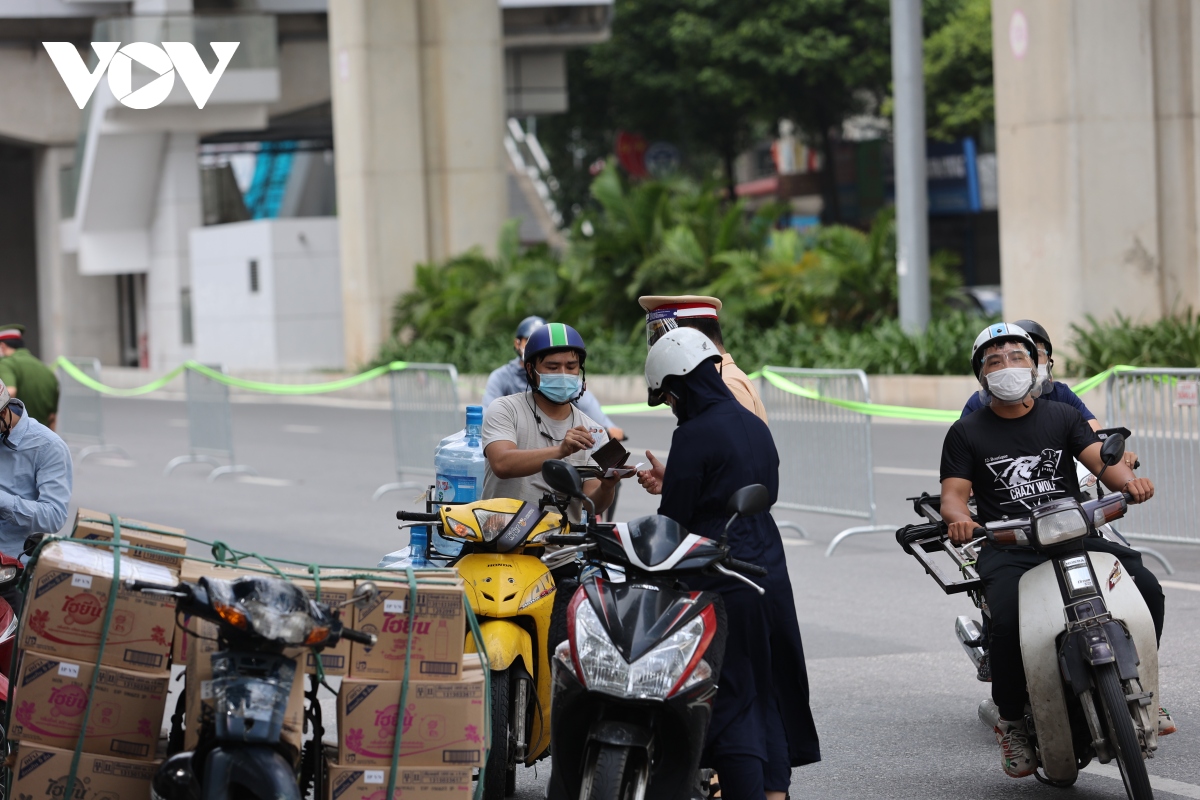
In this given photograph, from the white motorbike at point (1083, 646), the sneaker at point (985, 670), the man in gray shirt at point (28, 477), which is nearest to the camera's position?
the white motorbike at point (1083, 646)

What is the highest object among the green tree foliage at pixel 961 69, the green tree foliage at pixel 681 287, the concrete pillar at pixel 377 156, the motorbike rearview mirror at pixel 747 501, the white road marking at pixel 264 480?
the green tree foliage at pixel 961 69

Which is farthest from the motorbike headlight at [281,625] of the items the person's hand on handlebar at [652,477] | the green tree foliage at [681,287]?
the green tree foliage at [681,287]

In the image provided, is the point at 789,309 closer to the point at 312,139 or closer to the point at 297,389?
the point at 297,389

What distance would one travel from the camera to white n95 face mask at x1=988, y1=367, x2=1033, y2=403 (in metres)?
5.71

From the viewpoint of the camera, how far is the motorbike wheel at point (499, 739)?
17.9ft

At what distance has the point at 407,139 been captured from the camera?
3131 centimetres

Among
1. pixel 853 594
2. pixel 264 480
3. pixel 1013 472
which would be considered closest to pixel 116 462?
pixel 264 480

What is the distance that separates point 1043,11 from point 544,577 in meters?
15.6

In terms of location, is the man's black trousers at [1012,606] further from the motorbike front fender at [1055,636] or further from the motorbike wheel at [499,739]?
the motorbike wheel at [499,739]

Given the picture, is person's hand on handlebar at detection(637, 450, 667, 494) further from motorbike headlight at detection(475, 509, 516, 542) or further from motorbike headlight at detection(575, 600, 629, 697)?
motorbike headlight at detection(575, 600, 629, 697)

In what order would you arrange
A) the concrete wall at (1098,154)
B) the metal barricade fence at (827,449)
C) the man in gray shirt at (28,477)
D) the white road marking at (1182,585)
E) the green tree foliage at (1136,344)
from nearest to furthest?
the man in gray shirt at (28,477) < the white road marking at (1182,585) < the metal barricade fence at (827,449) < the green tree foliage at (1136,344) < the concrete wall at (1098,154)

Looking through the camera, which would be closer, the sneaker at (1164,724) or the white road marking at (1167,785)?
the sneaker at (1164,724)

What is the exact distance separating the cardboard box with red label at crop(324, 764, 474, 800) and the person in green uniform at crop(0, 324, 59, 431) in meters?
7.84

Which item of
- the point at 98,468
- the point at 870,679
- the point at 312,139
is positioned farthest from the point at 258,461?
the point at 312,139
